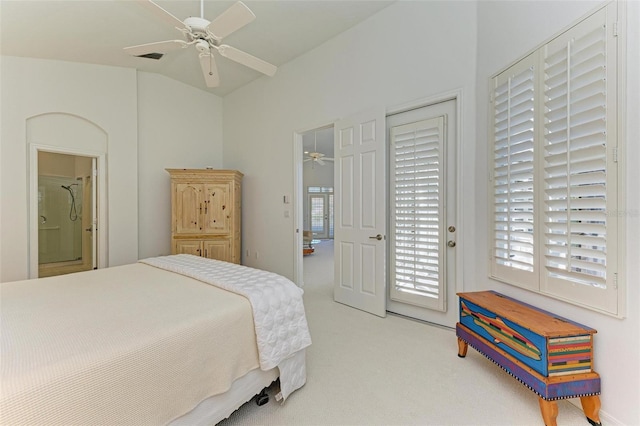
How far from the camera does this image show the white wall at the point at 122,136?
314 centimetres

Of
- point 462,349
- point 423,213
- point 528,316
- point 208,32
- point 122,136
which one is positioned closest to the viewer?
point 528,316

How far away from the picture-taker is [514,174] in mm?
2008

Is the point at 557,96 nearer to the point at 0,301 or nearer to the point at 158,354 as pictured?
the point at 158,354

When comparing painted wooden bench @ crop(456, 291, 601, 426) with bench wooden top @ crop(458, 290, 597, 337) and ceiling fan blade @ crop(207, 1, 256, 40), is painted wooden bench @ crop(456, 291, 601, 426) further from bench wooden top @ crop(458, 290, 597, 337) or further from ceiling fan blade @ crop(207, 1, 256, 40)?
ceiling fan blade @ crop(207, 1, 256, 40)

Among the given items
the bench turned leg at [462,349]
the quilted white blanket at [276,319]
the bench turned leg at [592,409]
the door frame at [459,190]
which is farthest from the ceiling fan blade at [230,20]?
the bench turned leg at [592,409]

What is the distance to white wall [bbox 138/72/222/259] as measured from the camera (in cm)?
420

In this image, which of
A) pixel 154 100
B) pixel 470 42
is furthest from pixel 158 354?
pixel 154 100

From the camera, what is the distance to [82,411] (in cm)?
87

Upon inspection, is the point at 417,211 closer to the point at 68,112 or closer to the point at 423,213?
the point at 423,213

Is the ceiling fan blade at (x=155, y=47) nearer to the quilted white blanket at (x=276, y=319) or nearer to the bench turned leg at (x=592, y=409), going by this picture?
the quilted white blanket at (x=276, y=319)

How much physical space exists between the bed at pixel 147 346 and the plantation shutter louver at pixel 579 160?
1618 millimetres

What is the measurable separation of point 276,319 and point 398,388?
93cm

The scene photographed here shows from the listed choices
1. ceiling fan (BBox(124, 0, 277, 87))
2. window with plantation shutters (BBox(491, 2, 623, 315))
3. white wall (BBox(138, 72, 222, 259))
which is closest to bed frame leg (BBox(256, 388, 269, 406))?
window with plantation shutters (BBox(491, 2, 623, 315))

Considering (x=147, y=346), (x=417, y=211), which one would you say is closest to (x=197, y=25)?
(x=147, y=346)
